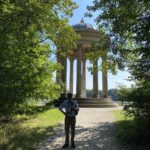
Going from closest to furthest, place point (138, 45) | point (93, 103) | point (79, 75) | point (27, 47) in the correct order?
1. point (138, 45)
2. point (27, 47)
3. point (93, 103)
4. point (79, 75)

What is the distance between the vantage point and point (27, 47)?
20.4 m

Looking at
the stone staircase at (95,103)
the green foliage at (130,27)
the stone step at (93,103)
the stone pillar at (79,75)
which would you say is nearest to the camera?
the green foliage at (130,27)

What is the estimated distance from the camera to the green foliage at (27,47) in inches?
669

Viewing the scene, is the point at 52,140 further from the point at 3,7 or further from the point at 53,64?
the point at 53,64

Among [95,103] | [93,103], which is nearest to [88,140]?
[93,103]

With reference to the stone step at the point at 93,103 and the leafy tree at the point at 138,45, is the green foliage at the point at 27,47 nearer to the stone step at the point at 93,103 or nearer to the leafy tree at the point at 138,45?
the leafy tree at the point at 138,45

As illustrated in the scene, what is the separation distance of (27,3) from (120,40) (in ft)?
16.9

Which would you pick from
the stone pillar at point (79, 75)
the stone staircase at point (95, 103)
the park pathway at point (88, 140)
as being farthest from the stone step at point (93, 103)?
the park pathway at point (88, 140)

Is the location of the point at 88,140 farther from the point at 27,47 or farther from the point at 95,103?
the point at 95,103

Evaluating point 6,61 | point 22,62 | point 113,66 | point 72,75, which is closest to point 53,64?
point 113,66

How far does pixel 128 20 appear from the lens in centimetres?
1683

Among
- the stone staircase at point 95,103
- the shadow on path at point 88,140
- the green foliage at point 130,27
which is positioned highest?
the green foliage at point 130,27

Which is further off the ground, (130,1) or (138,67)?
(130,1)

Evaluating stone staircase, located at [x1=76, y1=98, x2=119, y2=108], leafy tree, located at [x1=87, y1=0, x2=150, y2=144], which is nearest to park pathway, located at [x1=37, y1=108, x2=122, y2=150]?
leafy tree, located at [x1=87, y1=0, x2=150, y2=144]
